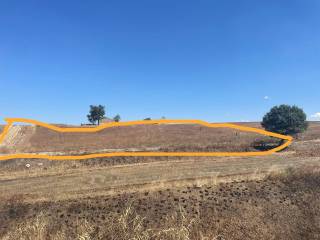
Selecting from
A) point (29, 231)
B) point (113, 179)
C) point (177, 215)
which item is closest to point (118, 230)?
point (177, 215)

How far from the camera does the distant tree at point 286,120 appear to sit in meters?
63.8

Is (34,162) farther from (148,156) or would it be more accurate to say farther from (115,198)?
(115,198)

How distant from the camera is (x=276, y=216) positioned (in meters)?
22.1

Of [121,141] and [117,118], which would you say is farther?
[117,118]

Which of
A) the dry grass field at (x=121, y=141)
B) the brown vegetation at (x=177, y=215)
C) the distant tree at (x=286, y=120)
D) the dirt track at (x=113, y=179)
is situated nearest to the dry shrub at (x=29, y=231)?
the brown vegetation at (x=177, y=215)

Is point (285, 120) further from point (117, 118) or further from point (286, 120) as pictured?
point (117, 118)

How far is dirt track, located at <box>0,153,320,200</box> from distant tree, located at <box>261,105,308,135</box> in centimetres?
2928

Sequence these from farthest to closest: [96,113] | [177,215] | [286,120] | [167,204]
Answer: [96,113], [286,120], [167,204], [177,215]

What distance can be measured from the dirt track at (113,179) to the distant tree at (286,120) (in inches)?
1153

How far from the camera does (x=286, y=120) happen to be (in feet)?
208

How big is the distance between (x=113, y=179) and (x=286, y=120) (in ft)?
153

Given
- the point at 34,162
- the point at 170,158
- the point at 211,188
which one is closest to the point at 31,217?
the point at 211,188

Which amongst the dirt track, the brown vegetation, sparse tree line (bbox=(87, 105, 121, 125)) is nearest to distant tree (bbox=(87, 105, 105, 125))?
sparse tree line (bbox=(87, 105, 121, 125))

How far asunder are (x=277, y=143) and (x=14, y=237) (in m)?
53.8
